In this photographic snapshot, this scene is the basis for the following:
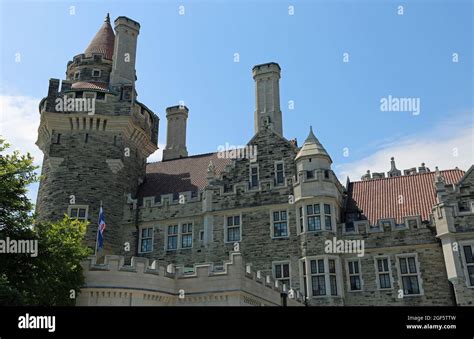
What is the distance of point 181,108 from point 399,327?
31772 mm

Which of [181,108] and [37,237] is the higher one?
[181,108]

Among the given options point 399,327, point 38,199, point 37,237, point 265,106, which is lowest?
point 399,327

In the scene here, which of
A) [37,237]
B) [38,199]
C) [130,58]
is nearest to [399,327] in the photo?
[37,237]

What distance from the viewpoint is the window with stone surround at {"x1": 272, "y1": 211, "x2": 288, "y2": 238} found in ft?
85.5

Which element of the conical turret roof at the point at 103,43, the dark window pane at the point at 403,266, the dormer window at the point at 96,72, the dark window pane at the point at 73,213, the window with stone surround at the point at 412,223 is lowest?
the dark window pane at the point at 403,266

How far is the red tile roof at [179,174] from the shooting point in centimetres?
3138

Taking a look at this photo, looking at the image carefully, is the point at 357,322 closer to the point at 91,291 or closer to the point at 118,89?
the point at 91,291

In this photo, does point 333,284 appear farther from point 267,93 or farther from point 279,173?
point 267,93

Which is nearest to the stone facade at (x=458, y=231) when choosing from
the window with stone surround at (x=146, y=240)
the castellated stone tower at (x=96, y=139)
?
the window with stone surround at (x=146, y=240)

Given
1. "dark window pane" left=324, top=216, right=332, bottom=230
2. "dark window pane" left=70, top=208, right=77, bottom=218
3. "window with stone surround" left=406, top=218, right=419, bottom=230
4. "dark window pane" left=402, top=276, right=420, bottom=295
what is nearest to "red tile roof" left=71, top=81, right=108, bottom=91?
"dark window pane" left=70, top=208, right=77, bottom=218

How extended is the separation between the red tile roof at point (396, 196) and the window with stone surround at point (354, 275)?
8.61ft

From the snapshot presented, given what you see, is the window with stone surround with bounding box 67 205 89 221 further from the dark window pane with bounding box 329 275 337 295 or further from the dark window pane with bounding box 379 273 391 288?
the dark window pane with bounding box 379 273 391 288

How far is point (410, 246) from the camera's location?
2402cm

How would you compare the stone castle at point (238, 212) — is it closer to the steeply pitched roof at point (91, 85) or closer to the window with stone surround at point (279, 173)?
the window with stone surround at point (279, 173)
